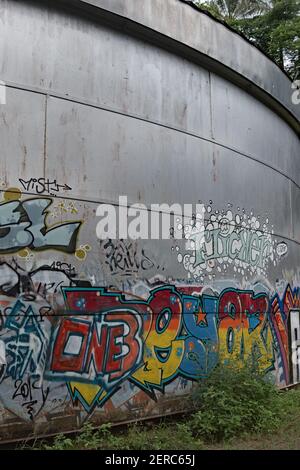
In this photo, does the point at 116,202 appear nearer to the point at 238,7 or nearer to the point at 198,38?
the point at 198,38

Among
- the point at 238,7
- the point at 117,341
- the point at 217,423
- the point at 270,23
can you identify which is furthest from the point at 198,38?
the point at 238,7

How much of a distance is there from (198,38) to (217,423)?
6.05m

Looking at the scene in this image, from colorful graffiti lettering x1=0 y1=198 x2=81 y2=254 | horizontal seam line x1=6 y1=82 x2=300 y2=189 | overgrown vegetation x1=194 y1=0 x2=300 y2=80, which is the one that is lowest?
colorful graffiti lettering x1=0 y1=198 x2=81 y2=254

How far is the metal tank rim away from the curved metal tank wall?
0.03 metres

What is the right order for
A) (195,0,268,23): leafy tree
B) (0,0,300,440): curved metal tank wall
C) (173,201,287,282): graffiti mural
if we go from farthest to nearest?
(195,0,268,23): leafy tree, (173,201,287,282): graffiti mural, (0,0,300,440): curved metal tank wall

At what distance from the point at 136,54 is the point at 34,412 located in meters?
5.23

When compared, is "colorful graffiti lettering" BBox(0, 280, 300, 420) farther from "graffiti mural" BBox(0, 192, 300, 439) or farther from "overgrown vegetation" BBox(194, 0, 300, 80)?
"overgrown vegetation" BBox(194, 0, 300, 80)

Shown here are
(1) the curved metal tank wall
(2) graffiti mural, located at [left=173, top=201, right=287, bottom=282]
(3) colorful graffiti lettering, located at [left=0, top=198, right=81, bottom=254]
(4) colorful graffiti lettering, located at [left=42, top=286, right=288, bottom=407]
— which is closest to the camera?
(3) colorful graffiti lettering, located at [left=0, top=198, right=81, bottom=254]

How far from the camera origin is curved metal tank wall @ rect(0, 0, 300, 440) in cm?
599

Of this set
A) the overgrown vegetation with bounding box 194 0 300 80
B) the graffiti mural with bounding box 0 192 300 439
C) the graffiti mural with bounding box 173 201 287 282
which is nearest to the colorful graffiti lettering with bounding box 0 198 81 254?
the graffiti mural with bounding box 0 192 300 439

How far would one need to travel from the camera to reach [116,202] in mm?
6953

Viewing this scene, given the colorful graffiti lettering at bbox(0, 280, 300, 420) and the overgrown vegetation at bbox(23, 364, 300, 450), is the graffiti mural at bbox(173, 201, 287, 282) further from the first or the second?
the overgrown vegetation at bbox(23, 364, 300, 450)

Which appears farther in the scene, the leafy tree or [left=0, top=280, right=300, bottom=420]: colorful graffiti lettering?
the leafy tree

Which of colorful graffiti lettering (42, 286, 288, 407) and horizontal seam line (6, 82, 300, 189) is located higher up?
horizontal seam line (6, 82, 300, 189)
